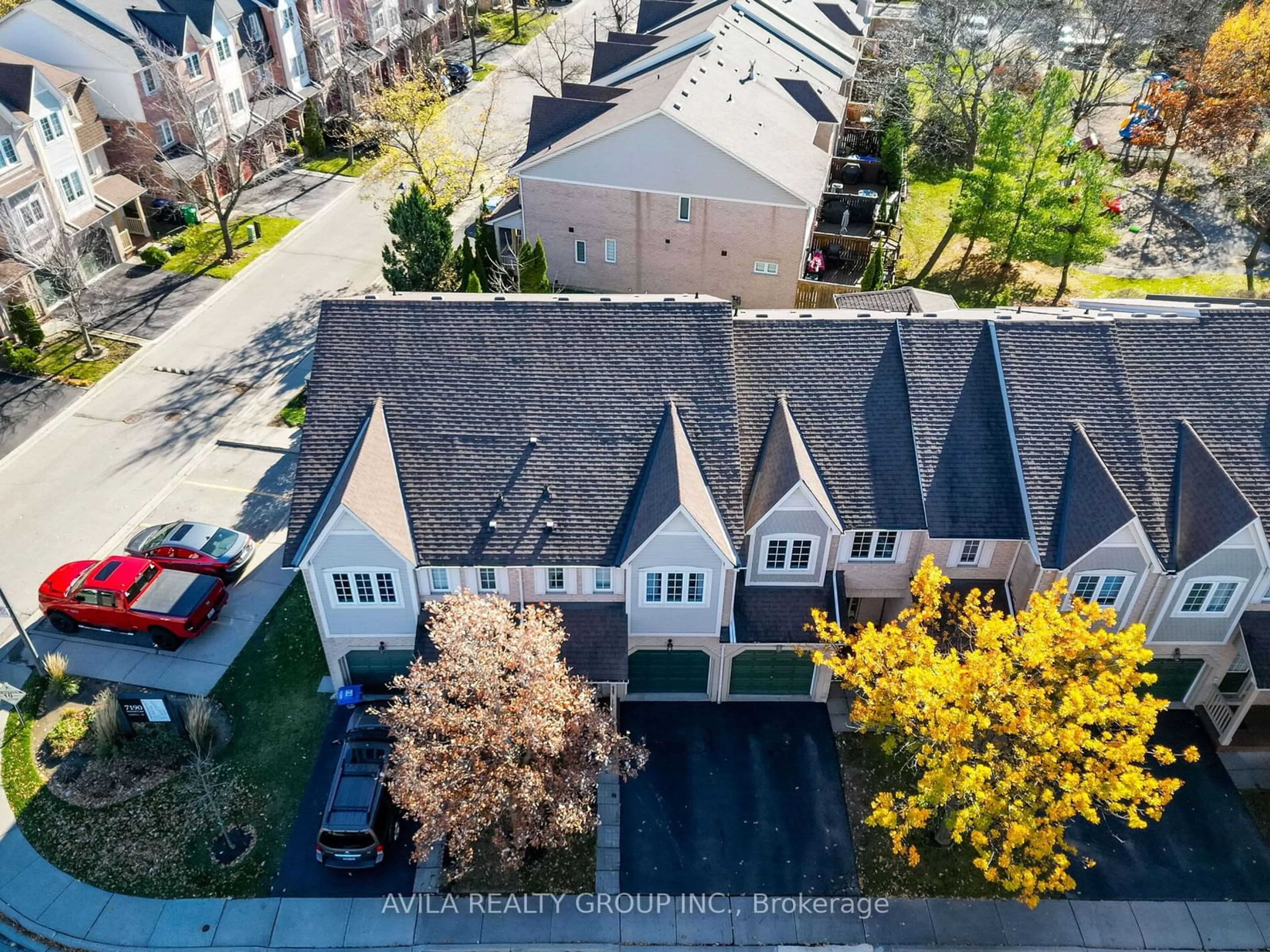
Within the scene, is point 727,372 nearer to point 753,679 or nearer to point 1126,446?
point 753,679

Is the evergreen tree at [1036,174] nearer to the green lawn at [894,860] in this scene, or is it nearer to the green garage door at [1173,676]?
the green garage door at [1173,676]

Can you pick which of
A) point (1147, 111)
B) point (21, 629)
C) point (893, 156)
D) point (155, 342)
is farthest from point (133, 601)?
point (1147, 111)

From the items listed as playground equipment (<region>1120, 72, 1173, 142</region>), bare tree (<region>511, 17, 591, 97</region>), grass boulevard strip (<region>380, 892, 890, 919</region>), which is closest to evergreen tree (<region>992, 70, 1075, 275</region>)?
playground equipment (<region>1120, 72, 1173, 142</region>)

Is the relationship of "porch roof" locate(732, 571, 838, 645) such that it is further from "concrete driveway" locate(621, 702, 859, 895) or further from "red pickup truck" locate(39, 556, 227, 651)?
"red pickup truck" locate(39, 556, 227, 651)

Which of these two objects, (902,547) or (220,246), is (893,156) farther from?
(220,246)

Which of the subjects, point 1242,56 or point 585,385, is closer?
point 585,385

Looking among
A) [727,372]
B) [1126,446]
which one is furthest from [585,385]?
[1126,446]
